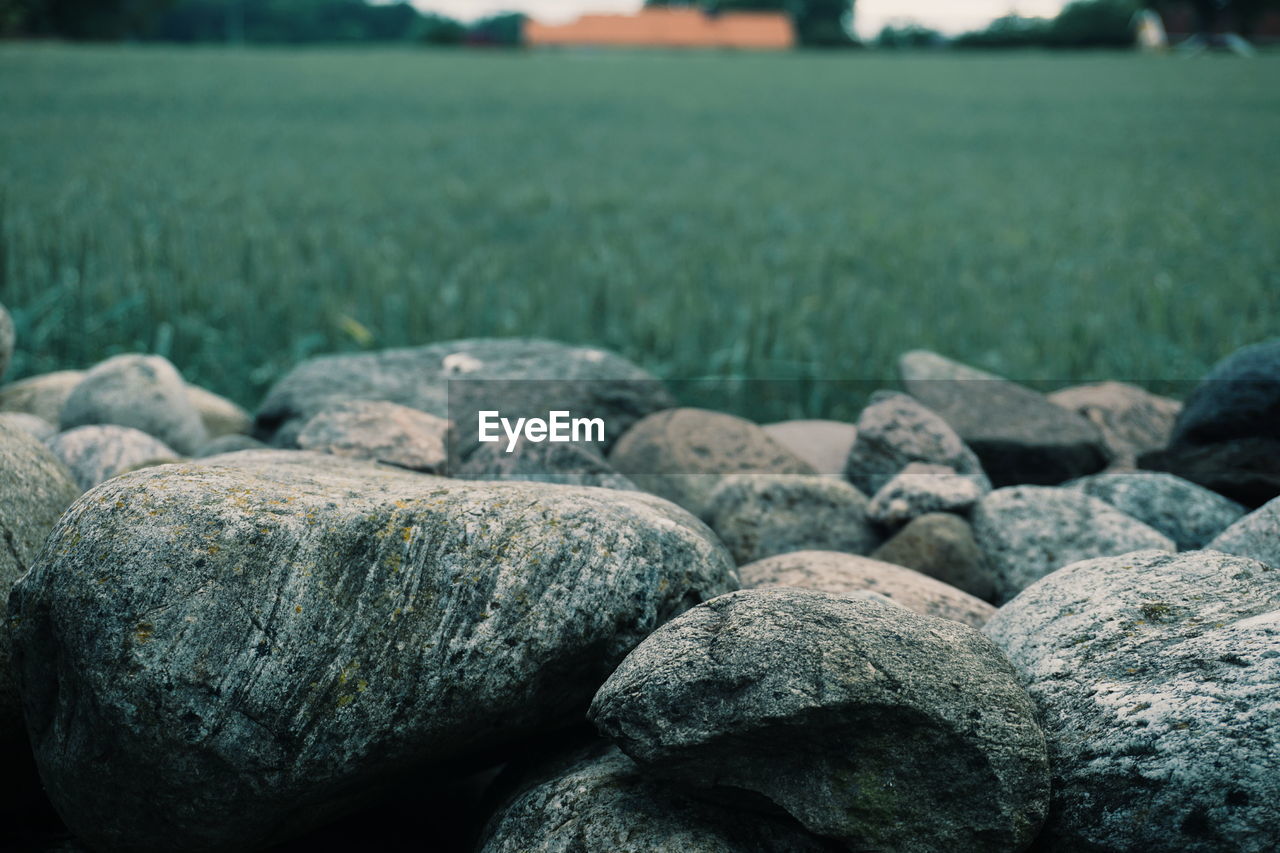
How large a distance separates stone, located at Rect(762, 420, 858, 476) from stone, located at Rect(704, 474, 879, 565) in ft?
1.35

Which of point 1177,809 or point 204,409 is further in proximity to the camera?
point 204,409

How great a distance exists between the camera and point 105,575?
1903 millimetres

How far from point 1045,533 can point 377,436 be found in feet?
7.06

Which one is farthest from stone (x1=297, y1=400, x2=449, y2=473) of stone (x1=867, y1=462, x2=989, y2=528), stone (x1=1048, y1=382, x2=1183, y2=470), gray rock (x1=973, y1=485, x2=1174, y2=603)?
stone (x1=1048, y1=382, x2=1183, y2=470)

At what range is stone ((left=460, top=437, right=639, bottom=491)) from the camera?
326 cm

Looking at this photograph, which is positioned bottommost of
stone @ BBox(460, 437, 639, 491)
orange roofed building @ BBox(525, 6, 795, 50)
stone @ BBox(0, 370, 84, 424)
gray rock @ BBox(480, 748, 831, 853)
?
gray rock @ BBox(480, 748, 831, 853)

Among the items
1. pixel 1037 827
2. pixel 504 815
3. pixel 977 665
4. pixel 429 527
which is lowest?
pixel 504 815

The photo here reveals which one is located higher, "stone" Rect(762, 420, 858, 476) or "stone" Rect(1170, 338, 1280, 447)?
"stone" Rect(1170, 338, 1280, 447)

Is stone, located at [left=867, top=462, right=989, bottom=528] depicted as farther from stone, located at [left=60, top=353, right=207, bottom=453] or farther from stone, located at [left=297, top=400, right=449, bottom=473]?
stone, located at [left=60, top=353, right=207, bottom=453]

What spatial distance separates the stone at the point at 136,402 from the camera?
3658 millimetres

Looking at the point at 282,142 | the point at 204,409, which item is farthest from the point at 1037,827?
the point at 282,142

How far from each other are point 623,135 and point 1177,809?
48.1 ft

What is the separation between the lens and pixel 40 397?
4.06 meters

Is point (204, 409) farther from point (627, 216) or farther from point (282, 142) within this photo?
point (282, 142)
